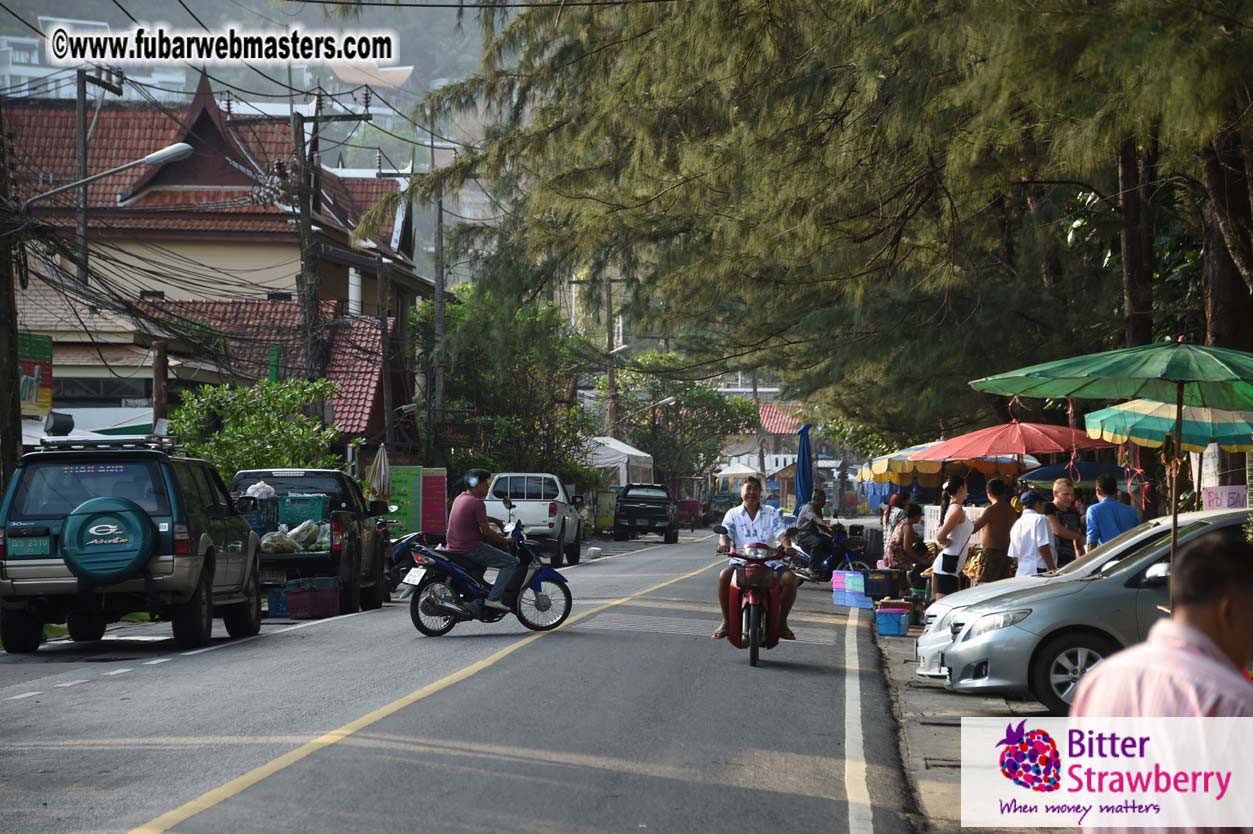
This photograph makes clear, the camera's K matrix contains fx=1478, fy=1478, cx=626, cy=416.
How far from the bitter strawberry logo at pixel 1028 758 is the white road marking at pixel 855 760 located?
1.20m

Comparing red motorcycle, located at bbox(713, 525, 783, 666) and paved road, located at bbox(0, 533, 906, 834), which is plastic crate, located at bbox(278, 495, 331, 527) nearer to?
paved road, located at bbox(0, 533, 906, 834)

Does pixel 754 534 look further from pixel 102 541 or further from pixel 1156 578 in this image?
pixel 102 541

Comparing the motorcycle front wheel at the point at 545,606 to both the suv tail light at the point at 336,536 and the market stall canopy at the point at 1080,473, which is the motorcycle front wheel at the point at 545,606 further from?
the market stall canopy at the point at 1080,473

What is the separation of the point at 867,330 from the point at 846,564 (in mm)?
9070

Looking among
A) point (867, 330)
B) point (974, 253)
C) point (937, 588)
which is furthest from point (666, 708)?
point (974, 253)

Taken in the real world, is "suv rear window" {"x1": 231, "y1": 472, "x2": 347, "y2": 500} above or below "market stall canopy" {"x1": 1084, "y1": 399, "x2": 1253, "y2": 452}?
below

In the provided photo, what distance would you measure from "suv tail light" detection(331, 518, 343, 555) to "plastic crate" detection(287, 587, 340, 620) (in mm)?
554

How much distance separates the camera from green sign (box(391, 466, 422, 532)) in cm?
3478

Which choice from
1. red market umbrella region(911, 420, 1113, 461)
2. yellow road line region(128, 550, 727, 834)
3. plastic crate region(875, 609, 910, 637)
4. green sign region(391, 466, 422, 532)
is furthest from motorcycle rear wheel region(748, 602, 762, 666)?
green sign region(391, 466, 422, 532)

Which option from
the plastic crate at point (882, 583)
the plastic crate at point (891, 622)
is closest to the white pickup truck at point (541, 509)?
the plastic crate at point (882, 583)

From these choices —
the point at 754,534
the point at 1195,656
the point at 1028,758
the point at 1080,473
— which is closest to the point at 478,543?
the point at 754,534

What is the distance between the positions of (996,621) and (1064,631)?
1.68ft

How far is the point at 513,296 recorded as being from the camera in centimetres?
1919

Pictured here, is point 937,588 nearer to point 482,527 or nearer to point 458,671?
point 482,527
